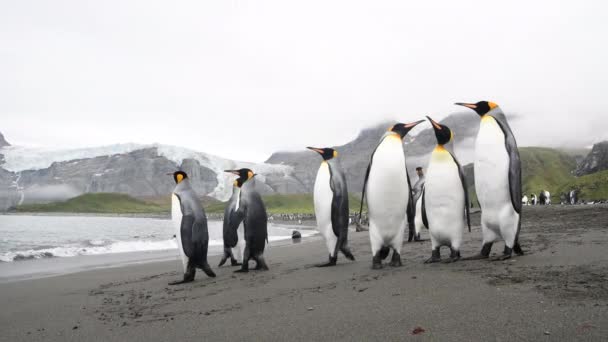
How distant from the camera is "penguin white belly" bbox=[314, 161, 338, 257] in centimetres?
812

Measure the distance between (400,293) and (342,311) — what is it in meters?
0.77

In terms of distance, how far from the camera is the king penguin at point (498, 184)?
20.7 feet

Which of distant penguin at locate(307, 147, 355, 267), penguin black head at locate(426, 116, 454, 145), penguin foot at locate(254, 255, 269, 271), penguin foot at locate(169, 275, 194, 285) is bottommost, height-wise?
penguin foot at locate(169, 275, 194, 285)

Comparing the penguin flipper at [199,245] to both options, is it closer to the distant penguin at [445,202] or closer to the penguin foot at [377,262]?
the penguin foot at [377,262]

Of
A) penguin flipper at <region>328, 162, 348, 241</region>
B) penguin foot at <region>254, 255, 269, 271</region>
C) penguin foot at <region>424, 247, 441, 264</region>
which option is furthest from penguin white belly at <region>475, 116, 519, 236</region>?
penguin foot at <region>254, 255, 269, 271</region>

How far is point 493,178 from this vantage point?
6.47m

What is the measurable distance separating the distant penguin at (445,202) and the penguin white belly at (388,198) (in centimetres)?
40

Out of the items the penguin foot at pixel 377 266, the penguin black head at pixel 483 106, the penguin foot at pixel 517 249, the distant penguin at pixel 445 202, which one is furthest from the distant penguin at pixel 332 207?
the penguin foot at pixel 517 249

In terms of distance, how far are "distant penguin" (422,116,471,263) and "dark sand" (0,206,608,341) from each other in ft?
2.19

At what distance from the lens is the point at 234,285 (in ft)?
21.7

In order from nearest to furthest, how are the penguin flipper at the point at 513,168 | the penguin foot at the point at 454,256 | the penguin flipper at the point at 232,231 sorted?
the penguin flipper at the point at 513,168, the penguin foot at the point at 454,256, the penguin flipper at the point at 232,231

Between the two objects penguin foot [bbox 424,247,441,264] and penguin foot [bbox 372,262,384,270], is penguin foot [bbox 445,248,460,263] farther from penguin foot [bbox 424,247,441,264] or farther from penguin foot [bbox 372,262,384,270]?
penguin foot [bbox 372,262,384,270]

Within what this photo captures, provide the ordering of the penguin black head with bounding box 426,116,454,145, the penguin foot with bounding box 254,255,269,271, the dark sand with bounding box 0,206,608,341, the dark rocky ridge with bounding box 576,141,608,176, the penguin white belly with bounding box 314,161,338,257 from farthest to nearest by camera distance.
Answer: the dark rocky ridge with bounding box 576,141,608,176 → the penguin foot with bounding box 254,255,269,271 → the penguin white belly with bounding box 314,161,338,257 → the penguin black head with bounding box 426,116,454,145 → the dark sand with bounding box 0,206,608,341

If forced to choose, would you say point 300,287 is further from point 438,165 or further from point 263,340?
point 438,165
